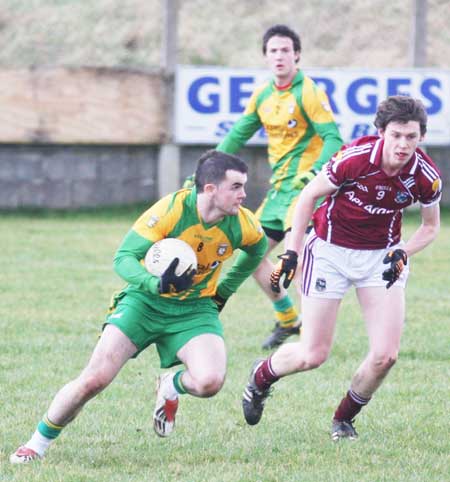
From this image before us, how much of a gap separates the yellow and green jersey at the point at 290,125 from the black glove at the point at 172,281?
350cm

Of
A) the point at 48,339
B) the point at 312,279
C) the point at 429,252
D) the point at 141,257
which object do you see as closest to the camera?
the point at 141,257

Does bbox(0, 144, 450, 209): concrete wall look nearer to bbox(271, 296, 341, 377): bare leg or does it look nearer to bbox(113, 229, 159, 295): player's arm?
bbox(271, 296, 341, 377): bare leg

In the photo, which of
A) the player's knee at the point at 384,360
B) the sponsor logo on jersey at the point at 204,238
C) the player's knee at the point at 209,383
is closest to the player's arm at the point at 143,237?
the sponsor logo on jersey at the point at 204,238

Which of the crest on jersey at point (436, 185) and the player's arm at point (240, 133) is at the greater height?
the crest on jersey at point (436, 185)

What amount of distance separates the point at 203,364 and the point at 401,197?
1285 millimetres

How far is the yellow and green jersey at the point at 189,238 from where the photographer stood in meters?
5.22

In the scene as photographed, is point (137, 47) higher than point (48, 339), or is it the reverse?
point (137, 47)

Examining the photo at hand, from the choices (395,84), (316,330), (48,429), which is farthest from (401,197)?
(395,84)

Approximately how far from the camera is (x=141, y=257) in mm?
5309

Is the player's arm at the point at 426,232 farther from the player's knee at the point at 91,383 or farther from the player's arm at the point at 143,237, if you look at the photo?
the player's knee at the point at 91,383

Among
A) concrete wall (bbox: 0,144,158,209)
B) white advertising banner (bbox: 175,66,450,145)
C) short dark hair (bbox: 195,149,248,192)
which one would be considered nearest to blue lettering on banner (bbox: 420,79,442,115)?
white advertising banner (bbox: 175,66,450,145)

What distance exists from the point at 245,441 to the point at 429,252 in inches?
300

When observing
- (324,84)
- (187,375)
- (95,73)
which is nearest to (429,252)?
(324,84)

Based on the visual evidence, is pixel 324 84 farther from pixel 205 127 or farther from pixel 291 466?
pixel 291 466
